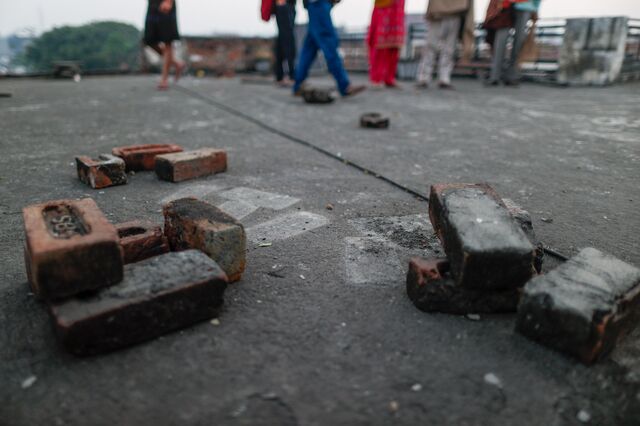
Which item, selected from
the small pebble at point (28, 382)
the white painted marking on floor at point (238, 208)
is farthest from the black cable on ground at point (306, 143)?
the small pebble at point (28, 382)

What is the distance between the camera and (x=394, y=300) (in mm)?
1623

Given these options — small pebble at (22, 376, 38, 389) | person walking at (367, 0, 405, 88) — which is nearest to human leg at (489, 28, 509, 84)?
person walking at (367, 0, 405, 88)

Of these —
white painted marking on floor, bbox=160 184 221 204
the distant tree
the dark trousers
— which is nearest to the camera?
white painted marking on floor, bbox=160 184 221 204

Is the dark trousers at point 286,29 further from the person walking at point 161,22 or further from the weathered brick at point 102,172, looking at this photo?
the weathered brick at point 102,172

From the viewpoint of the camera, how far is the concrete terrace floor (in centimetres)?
116

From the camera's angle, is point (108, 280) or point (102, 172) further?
point (102, 172)

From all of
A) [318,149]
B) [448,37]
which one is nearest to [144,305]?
[318,149]

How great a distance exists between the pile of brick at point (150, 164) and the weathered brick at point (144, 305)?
5.01 feet

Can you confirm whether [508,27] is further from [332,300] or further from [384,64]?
[332,300]

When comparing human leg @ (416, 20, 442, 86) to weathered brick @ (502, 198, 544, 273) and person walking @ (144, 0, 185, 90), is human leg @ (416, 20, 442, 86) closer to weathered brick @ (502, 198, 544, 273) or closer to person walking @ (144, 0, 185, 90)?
person walking @ (144, 0, 185, 90)

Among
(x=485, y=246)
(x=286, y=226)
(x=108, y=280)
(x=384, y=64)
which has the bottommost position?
(x=286, y=226)

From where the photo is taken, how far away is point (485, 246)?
1429 millimetres

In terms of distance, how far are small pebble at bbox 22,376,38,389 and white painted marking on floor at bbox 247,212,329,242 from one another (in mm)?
1048

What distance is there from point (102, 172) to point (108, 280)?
1643 mm
